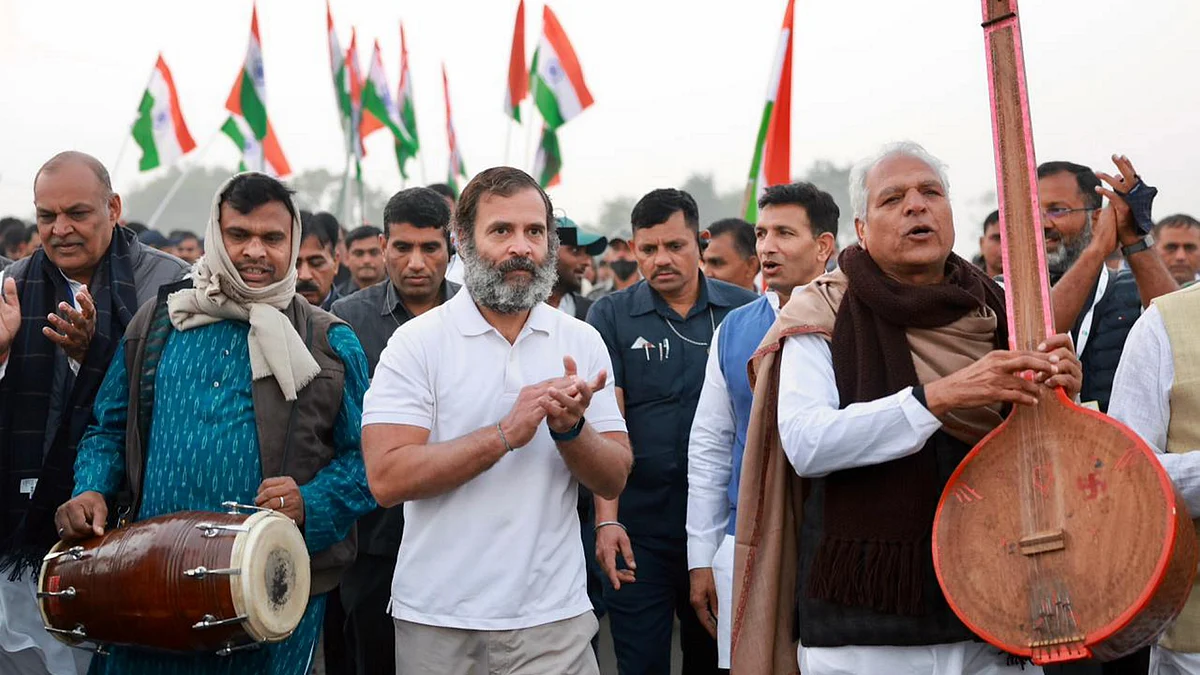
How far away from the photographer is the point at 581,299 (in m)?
7.56

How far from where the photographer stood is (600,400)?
3797 mm

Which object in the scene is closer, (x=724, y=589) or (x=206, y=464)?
(x=206, y=464)

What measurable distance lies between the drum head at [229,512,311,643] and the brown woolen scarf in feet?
5.22

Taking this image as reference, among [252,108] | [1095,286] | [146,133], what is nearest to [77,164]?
[1095,286]

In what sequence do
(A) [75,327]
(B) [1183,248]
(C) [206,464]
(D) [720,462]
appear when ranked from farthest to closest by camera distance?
(B) [1183,248] → (D) [720,462] → (A) [75,327] → (C) [206,464]

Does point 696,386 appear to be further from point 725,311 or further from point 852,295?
point 852,295

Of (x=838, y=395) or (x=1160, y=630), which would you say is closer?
(x=1160, y=630)

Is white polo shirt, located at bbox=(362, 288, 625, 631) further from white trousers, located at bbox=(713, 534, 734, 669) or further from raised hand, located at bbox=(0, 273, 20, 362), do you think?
raised hand, located at bbox=(0, 273, 20, 362)

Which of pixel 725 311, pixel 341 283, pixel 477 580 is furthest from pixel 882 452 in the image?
pixel 341 283

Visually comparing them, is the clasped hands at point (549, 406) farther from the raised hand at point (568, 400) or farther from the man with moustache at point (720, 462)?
the man with moustache at point (720, 462)

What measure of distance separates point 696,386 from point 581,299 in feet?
6.81

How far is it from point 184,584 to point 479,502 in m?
0.91

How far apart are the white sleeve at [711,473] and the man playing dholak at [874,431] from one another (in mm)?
1024

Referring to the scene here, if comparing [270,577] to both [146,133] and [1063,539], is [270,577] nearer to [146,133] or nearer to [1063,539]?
[1063,539]
